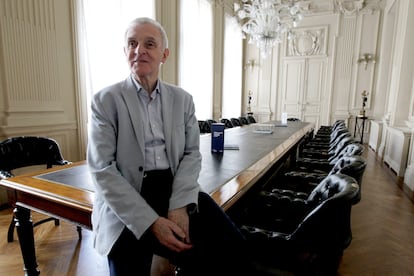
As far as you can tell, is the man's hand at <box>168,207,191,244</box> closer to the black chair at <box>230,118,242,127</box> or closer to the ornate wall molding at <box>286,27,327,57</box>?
the black chair at <box>230,118,242,127</box>

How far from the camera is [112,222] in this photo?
35.7 inches

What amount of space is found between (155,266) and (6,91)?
7.62 feet

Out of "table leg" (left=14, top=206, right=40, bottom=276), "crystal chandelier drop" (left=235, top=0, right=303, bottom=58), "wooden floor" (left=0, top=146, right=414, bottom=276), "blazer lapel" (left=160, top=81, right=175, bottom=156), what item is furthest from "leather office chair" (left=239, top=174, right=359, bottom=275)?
"crystal chandelier drop" (left=235, top=0, right=303, bottom=58)

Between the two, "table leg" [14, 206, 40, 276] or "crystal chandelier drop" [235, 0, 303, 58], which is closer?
"table leg" [14, 206, 40, 276]

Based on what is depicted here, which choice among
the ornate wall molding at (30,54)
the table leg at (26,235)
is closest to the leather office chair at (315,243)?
the table leg at (26,235)

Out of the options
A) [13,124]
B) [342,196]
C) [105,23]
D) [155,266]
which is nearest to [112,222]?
[342,196]

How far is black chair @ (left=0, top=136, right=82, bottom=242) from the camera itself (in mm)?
2049

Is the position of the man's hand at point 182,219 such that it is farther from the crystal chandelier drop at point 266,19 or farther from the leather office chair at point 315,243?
the crystal chandelier drop at point 266,19

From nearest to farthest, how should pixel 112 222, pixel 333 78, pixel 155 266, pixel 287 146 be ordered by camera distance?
pixel 112 222 → pixel 155 266 → pixel 287 146 → pixel 333 78

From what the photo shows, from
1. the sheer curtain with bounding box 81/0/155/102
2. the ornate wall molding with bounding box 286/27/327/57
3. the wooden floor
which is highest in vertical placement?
the ornate wall molding with bounding box 286/27/327/57

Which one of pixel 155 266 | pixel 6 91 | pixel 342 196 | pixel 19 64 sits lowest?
pixel 155 266

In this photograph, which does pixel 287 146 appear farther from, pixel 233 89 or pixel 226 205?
pixel 233 89

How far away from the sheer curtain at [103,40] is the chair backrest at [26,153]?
54.5 inches

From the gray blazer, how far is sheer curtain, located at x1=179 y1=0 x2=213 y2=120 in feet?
14.8
